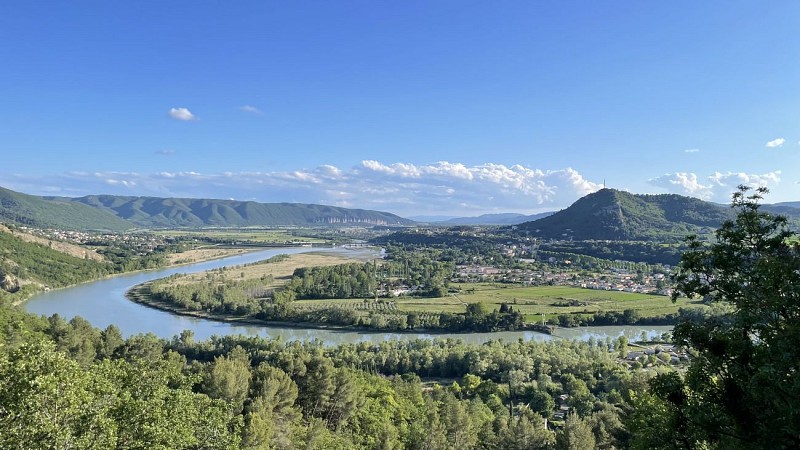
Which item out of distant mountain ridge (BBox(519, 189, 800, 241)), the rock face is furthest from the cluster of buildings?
the rock face


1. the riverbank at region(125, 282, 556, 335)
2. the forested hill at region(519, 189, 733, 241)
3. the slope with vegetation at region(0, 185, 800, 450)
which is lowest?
the riverbank at region(125, 282, 556, 335)

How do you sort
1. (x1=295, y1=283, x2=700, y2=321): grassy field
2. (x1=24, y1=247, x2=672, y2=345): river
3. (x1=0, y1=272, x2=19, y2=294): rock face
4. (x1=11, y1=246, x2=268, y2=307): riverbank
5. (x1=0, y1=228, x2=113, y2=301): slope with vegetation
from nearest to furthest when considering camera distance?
(x1=24, y1=247, x2=672, y2=345): river, (x1=295, y1=283, x2=700, y2=321): grassy field, (x1=11, y1=246, x2=268, y2=307): riverbank, (x1=0, y1=272, x2=19, y2=294): rock face, (x1=0, y1=228, x2=113, y2=301): slope with vegetation

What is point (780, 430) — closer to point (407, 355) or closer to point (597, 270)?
point (407, 355)

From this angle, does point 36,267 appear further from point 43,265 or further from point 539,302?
point 539,302

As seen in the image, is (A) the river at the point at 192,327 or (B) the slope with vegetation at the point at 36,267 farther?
(B) the slope with vegetation at the point at 36,267

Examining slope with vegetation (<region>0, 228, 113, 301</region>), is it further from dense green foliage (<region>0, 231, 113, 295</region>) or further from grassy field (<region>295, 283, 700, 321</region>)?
grassy field (<region>295, 283, 700, 321</region>)

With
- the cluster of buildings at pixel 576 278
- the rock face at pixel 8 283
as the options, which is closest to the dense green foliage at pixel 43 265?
the rock face at pixel 8 283

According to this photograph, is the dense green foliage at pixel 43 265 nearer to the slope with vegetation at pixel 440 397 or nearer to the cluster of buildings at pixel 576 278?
the slope with vegetation at pixel 440 397

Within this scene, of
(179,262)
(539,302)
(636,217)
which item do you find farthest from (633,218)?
(179,262)
